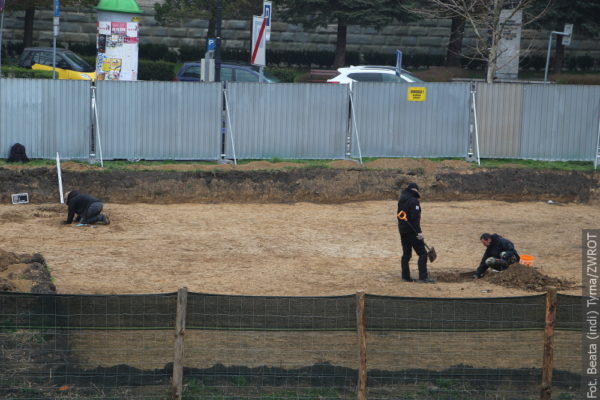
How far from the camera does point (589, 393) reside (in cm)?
960

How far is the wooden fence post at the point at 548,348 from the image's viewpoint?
30.6ft

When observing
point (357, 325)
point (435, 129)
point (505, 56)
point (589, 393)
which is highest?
point (505, 56)

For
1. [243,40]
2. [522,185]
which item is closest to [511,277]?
[522,185]

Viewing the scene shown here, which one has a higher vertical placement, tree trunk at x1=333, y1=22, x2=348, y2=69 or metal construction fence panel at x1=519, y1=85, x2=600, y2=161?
tree trunk at x1=333, y1=22, x2=348, y2=69

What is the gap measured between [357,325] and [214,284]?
17.4 feet

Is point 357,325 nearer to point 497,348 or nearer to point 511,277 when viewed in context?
point 497,348

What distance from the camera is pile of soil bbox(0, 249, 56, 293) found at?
39.0 ft

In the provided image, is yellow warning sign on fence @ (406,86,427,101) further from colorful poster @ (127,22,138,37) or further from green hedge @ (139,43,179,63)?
green hedge @ (139,43,179,63)

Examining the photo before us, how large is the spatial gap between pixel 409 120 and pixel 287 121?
332cm

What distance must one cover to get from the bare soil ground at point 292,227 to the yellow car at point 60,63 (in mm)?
11080

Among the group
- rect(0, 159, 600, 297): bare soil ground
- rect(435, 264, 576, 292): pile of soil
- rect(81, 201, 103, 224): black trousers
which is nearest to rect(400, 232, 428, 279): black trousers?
rect(0, 159, 600, 297): bare soil ground

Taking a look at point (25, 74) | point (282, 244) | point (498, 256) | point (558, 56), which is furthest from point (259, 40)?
point (558, 56)

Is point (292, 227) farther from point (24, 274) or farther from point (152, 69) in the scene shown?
point (152, 69)

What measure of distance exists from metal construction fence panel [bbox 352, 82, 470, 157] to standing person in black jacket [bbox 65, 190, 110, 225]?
312 inches
